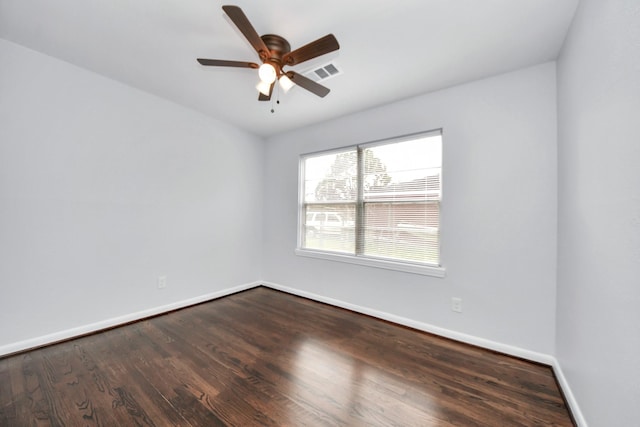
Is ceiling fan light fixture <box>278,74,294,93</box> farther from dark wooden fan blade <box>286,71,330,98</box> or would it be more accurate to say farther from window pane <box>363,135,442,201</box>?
window pane <box>363,135,442,201</box>

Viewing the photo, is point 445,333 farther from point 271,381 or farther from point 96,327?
point 96,327

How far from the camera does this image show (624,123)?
3.39 feet

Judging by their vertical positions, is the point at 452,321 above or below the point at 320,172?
below

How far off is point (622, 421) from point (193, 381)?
2327 millimetres

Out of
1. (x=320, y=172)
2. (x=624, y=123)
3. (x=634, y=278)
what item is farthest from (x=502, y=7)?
(x=320, y=172)

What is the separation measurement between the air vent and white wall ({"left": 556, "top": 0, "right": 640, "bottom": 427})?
5.34 feet

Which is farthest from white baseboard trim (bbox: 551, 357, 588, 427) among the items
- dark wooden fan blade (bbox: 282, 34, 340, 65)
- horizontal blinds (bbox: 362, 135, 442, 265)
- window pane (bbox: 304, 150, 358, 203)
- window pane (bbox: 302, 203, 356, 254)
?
dark wooden fan blade (bbox: 282, 34, 340, 65)

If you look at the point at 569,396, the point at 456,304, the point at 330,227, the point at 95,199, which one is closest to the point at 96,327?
the point at 95,199

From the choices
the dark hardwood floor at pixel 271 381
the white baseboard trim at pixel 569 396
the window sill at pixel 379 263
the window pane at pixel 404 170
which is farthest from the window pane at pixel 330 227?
the white baseboard trim at pixel 569 396

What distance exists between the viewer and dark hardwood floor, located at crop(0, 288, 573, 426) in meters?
1.46

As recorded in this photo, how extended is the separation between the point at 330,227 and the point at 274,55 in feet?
7.42

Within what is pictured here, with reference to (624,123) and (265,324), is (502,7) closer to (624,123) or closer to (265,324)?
(624,123)

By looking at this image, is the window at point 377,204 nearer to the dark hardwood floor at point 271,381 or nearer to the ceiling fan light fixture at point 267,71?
the dark hardwood floor at point 271,381

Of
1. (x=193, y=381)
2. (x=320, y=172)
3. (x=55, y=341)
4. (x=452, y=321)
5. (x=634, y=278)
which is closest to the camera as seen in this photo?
(x=634, y=278)
